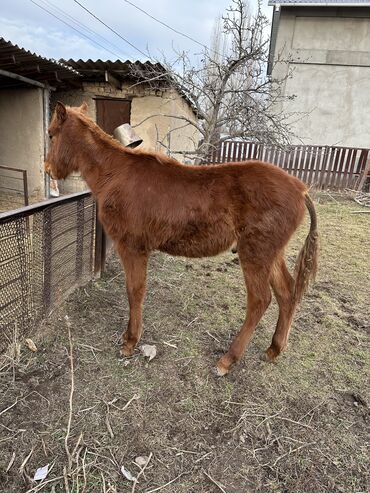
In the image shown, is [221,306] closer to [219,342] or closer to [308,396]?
[219,342]

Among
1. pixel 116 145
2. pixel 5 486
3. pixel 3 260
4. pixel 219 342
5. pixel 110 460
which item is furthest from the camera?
pixel 219 342

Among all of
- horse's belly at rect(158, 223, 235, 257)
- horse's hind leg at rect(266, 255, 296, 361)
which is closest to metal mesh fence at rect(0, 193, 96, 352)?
horse's belly at rect(158, 223, 235, 257)

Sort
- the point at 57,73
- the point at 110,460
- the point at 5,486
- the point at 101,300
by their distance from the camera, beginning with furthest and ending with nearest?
the point at 57,73
the point at 101,300
the point at 110,460
the point at 5,486

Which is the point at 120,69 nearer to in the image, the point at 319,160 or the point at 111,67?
the point at 111,67

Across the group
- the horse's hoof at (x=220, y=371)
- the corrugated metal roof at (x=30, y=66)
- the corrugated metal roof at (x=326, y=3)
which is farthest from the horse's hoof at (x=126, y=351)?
the corrugated metal roof at (x=326, y=3)

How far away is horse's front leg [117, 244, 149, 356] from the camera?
2.63 metres

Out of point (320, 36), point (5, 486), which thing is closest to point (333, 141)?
point (320, 36)

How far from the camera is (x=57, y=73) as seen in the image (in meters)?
7.05

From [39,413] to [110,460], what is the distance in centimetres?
58

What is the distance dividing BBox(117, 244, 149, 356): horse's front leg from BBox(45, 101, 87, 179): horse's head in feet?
2.73

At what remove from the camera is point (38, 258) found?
2.76m

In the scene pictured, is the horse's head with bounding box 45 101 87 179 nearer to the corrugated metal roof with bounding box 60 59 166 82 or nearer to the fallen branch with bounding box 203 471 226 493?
the fallen branch with bounding box 203 471 226 493

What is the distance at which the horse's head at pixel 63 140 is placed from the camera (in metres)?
2.64

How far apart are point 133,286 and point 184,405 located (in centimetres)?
96
